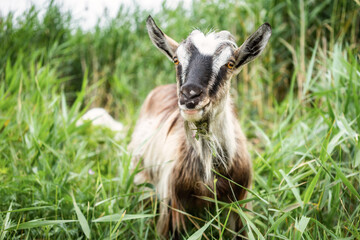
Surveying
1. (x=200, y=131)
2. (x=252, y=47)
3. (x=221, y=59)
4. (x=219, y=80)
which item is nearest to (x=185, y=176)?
(x=200, y=131)

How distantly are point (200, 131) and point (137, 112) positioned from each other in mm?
2668

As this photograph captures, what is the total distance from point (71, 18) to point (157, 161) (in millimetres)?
3308

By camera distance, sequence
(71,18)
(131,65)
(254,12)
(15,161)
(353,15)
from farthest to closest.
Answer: (131,65) < (71,18) < (254,12) < (353,15) < (15,161)

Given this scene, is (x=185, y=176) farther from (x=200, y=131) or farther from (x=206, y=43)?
(x=206, y=43)

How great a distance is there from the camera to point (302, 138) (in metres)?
3.61

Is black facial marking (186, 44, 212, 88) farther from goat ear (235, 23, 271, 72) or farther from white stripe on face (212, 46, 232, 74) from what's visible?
goat ear (235, 23, 271, 72)

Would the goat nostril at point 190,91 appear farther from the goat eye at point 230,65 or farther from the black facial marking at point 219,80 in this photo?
the goat eye at point 230,65

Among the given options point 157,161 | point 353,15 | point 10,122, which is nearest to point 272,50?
point 353,15

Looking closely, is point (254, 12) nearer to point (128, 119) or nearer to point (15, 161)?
point (128, 119)

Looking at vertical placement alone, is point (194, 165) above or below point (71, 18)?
below

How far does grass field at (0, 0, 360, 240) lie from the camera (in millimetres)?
2518

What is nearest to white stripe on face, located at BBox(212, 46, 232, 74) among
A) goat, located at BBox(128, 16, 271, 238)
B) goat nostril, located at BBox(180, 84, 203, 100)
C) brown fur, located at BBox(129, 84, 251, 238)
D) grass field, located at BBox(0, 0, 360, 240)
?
goat, located at BBox(128, 16, 271, 238)

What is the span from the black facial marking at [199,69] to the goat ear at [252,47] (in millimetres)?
263

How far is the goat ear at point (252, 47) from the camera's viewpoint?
7.86 feet
